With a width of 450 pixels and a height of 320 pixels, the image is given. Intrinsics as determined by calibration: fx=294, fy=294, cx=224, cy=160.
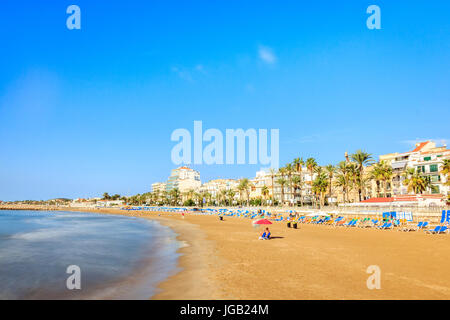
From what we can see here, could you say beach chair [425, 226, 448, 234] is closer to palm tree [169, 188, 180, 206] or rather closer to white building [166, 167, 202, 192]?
palm tree [169, 188, 180, 206]

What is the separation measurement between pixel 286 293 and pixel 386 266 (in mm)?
6390

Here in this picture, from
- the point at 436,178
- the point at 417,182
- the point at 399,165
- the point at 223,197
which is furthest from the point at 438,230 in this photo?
the point at 223,197

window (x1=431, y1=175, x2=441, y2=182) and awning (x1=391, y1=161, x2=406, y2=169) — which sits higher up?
awning (x1=391, y1=161, x2=406, y2=169)

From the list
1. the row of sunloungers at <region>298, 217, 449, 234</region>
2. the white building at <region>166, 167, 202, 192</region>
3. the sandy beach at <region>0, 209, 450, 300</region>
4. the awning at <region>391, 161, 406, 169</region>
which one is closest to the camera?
the sandy beach at <region>0, 209, 450, 300</region>

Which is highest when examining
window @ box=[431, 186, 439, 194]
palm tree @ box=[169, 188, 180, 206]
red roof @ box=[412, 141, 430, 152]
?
red roof @ box=[412, 141, 430, 152]

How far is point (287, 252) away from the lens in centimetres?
1712

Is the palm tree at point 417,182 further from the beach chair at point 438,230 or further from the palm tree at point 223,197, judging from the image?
the palm tree at point 223,197

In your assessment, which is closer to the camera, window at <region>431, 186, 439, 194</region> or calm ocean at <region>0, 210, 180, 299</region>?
calm ocean at <region>0, 210, 180, 299</region>

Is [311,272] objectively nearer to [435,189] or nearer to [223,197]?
[435,189]

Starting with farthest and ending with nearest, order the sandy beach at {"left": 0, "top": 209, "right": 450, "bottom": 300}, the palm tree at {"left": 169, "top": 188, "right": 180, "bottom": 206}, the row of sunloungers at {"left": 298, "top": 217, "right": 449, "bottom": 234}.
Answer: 1. the palm tree at {"left": 169, "top": 188, "right": 180, "bottom": 206}
2. the row of sunloungers at {"left": 298, "top": 217, "right": 449, "bottom": 234}
3. the sandy beach at {"left": 0, "top": 209, "right": 450, "bottom": 300}

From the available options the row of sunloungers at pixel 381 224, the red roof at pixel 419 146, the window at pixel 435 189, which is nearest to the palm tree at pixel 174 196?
the red roof at pixel 419 146

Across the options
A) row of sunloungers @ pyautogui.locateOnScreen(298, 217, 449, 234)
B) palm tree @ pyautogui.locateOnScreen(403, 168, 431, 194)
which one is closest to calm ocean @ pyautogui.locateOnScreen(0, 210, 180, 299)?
row of sunloungers @ pyautogui.locateOnScreen(298, 217, 449, 234)
